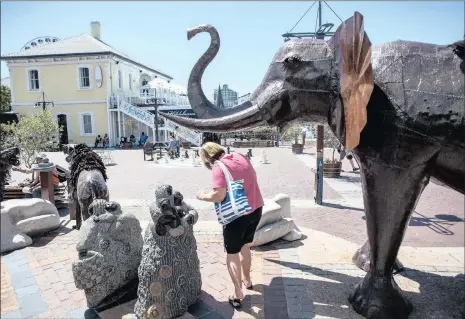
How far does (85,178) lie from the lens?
4.66 m

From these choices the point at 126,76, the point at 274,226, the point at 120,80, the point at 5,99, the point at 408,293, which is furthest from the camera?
the point at 5,99

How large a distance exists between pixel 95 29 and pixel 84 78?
22.1ft

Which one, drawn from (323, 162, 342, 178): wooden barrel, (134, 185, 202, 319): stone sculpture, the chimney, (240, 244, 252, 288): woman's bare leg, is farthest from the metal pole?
the chimney

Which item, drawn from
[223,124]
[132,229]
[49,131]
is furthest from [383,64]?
[49,131]

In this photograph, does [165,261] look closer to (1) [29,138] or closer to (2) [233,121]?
(2) [233,121]

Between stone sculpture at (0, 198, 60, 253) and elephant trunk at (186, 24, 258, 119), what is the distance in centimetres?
340

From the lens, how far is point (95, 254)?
3156 mm

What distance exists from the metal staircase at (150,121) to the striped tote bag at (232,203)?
2093 cm

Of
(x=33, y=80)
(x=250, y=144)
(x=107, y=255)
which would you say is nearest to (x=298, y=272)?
(x=107, y=255)

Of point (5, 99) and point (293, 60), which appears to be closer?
point (293, 60)

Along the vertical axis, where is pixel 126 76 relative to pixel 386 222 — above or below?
above

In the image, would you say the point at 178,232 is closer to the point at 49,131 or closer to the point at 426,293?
the point at 426,293

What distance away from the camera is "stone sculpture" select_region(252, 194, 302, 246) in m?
4.82

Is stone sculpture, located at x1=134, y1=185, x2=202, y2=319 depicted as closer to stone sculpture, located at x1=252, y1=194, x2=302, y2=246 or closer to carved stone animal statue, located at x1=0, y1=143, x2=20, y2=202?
carved stone animal statue, located at x1=0, y1=143, x2=20, y2=202
